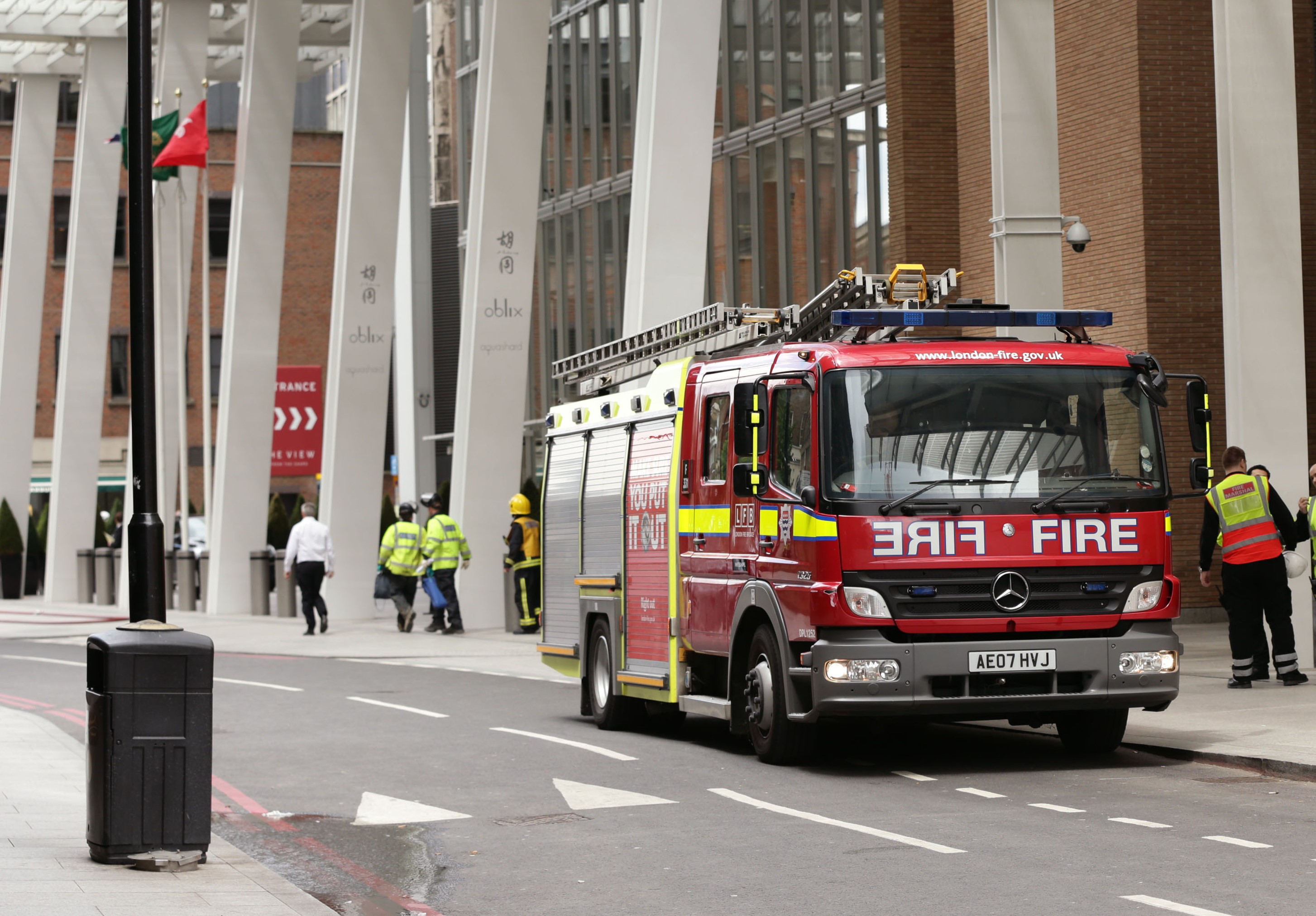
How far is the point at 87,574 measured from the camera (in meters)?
44.0

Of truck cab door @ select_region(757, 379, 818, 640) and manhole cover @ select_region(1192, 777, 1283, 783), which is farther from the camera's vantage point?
truck cab door @ select_region(757, 379, 818, 640)

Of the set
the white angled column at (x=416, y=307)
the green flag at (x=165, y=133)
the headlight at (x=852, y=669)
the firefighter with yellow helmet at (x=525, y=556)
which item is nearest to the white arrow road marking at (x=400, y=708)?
the headlight at (x=852, y=669)

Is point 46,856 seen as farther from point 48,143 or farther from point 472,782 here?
point 48,143

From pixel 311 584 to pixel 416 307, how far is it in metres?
23.9

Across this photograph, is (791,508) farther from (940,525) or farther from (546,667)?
(546,667)

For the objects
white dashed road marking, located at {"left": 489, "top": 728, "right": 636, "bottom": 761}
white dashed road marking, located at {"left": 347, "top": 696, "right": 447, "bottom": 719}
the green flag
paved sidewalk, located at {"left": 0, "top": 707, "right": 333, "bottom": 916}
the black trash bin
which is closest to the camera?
paved sidewalk, located at {"left": 0, "top": 707, "right": 333, "bottom": 916}

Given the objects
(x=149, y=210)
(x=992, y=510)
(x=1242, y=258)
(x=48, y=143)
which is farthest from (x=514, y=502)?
(x=48, y=143)

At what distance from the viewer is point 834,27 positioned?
1225 inches

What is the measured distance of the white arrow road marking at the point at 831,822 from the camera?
9477 mm

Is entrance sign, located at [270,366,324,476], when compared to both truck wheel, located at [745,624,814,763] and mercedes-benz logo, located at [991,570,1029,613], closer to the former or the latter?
truck wheel, located at [745,624,814,763]

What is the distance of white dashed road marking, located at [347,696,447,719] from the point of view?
17.1m

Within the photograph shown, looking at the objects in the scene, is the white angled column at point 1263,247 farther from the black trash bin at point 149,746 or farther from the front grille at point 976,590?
the black trash bin at point 149,746

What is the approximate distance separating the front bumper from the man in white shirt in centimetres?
1831

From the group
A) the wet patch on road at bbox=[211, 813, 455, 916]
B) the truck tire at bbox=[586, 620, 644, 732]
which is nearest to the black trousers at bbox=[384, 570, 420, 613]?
the truck tire at bbox=[586, 620, 644, 732]
